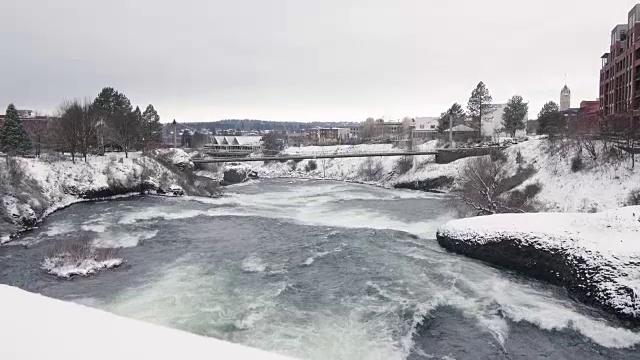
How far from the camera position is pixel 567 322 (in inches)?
524

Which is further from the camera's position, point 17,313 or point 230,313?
point 230,313

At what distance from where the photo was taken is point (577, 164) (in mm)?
35438

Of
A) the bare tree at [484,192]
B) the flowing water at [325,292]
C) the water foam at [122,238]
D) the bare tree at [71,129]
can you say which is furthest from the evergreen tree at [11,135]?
the bare tree at [484,192]

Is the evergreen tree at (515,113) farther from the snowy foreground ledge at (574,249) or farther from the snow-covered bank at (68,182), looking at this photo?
the snowy foreground ledge at (574,249)

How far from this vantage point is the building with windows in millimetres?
44656

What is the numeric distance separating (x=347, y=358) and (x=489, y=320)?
17.4 feet

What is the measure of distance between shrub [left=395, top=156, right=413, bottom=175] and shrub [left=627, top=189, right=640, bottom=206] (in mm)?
34832

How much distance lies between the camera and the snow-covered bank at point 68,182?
26.2m

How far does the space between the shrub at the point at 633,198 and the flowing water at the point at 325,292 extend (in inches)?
548

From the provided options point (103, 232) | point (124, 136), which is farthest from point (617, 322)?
point (124, 136)

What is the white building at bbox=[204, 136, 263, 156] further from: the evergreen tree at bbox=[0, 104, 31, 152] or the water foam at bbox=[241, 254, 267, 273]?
the water foam at bbox=[241, 254, 267, 273]

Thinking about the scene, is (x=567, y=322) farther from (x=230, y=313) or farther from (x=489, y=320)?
(x=230, y=313)

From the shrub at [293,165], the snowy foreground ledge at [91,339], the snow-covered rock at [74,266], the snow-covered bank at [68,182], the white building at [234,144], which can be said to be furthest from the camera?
the white building at [234,144]

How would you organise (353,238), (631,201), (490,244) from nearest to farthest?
(490,244) → (353,238) → (631,201)
